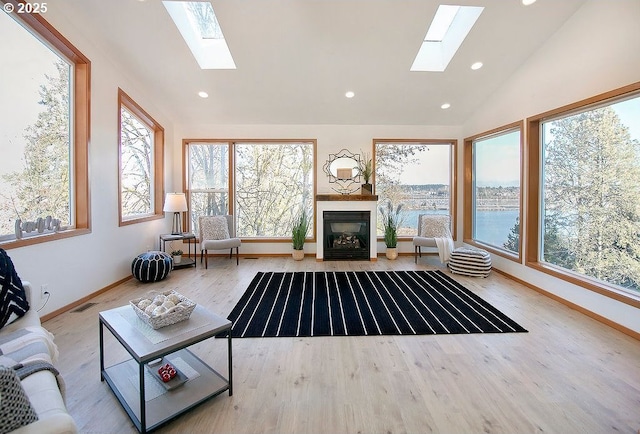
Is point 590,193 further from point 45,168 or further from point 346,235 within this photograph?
point 45,168

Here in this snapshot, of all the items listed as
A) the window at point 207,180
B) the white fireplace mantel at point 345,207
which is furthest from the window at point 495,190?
the window at point 207,180

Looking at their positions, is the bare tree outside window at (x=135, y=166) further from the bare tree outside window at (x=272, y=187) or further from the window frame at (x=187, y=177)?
the bare tree outside window at (x=272, y=187)

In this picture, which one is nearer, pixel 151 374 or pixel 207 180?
pixel 151 374

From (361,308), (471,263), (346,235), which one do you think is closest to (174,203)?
(346,235)

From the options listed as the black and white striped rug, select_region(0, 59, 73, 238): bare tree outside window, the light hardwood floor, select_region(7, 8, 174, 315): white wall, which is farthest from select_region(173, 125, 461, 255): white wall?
the light hardwood floor

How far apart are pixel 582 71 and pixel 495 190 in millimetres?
2080

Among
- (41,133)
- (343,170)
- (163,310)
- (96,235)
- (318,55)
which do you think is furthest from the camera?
(343,170)

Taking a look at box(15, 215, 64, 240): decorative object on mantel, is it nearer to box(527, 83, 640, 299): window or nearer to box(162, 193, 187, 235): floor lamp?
box(162, 193, 187, 235): floor lamp

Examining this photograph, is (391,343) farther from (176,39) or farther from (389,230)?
(176,39)

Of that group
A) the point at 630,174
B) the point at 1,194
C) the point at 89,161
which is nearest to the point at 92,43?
the point at 89,161

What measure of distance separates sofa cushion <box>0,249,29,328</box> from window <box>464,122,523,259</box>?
16.9ft

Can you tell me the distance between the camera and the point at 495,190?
4.94 m

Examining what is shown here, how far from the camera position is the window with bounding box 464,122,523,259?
442 centimetres

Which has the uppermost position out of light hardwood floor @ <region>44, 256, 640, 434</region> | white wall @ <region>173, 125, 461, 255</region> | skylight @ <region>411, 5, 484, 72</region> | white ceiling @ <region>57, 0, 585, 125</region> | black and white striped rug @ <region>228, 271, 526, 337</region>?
skylight @ <region>411, 5, 484, 72</region>
